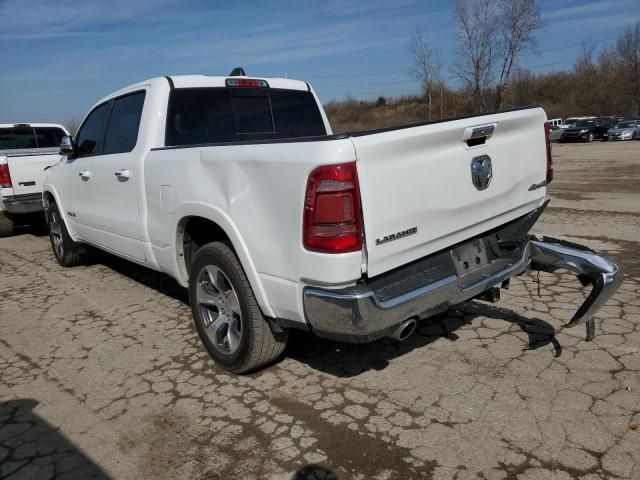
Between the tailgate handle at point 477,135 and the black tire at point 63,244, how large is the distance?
5085mm

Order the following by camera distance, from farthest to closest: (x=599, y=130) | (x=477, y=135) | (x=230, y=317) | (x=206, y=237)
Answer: (x=599, y=130) < (x=206, y=237) < (x=230, y=317) < (x=477, y=135)

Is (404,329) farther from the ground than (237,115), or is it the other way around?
(237,115)

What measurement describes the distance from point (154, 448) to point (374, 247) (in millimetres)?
1621

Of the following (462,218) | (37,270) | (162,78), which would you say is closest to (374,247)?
(462,218)

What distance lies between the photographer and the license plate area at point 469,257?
309 centimetres

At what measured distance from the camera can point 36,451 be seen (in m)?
2.85

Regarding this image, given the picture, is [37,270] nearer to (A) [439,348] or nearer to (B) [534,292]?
(A) [439,348]

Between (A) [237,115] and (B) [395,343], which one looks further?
(A) [237,115]

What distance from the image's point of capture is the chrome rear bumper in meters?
2.57

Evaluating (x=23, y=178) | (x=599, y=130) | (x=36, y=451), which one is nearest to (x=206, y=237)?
(x=36, y=451)

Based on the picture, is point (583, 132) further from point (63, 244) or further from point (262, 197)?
point (262, 197)

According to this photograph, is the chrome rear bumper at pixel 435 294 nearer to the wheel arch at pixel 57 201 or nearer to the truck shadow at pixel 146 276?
the truck shadow at pixel 146 276

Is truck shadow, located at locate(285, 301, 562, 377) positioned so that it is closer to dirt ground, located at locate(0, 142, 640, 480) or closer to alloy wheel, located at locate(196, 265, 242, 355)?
dirt ground, located at locate(0, 142, 640, 480)

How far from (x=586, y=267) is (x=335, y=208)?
1.67 m
